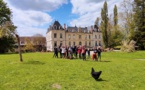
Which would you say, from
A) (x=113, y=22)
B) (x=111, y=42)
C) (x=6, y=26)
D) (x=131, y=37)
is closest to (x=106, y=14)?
(x=113, y=22)

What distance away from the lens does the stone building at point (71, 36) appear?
7625 centimetres

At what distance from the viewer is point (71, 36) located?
80.5 metres

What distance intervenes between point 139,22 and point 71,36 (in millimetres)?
34754

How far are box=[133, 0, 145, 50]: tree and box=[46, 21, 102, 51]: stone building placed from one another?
3350 centimetres

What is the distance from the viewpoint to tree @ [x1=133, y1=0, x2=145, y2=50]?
165ft

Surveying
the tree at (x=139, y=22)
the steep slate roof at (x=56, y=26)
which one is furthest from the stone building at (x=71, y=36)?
the tree at (x=139, y=22)

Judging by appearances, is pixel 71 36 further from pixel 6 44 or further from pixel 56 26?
pixel 6 44

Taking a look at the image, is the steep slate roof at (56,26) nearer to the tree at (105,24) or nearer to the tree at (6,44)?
the tree at (105,24)

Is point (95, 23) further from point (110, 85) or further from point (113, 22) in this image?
point (110, 85)

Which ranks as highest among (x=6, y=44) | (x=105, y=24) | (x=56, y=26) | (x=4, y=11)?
(x=4, y=11)

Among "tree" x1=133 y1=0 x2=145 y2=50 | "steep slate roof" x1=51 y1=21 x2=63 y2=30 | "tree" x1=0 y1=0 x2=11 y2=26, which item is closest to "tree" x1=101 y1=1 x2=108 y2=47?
"tree" x1=133 y1=0 x2=145 y2=50

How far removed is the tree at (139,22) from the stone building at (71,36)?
110 feet

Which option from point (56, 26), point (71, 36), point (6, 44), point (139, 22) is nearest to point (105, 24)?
point (139, 22)

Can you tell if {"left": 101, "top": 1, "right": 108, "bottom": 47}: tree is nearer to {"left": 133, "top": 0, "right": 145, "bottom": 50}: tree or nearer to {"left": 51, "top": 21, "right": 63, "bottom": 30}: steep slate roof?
{"left": 133, "top": 0, "right": 145, "bottom": 50}: tree
